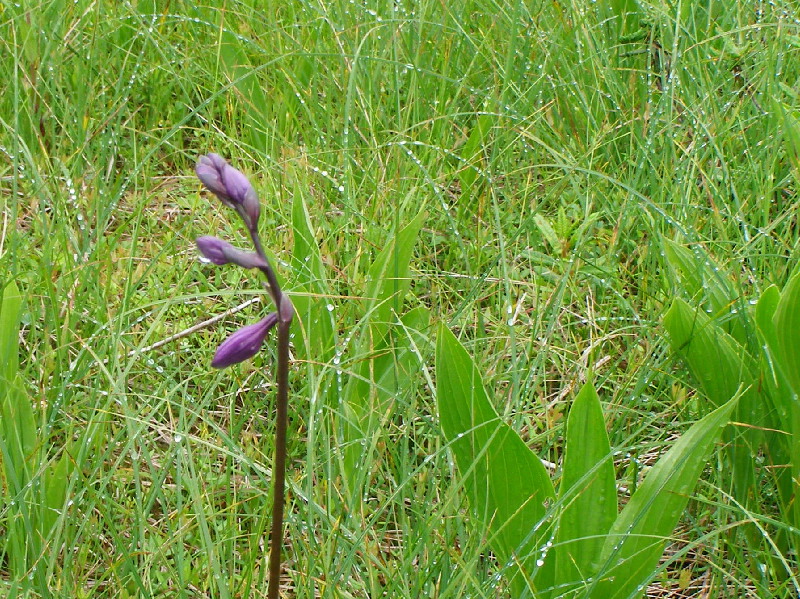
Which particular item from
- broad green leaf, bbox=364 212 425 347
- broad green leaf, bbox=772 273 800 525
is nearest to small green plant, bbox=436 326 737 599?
broad green leaf, bbox=772 273 800 525

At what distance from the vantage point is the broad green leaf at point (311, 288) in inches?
67.5

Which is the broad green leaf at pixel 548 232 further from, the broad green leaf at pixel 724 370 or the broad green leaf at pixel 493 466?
the broad green leaf at pixel 493 466

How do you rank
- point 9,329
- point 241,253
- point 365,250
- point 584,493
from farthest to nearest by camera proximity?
point 365,250 → point 9,329 → point 584,493 → point 241,253

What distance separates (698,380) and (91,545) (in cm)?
107

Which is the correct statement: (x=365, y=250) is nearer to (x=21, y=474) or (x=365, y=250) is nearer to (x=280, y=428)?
(x=21, y=474)

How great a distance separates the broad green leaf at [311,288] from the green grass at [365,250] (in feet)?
0.11

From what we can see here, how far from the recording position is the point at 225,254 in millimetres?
861

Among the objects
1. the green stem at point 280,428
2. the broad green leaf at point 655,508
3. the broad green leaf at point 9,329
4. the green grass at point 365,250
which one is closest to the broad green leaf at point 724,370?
the green grass at point 365,250

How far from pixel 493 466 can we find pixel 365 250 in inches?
32.6

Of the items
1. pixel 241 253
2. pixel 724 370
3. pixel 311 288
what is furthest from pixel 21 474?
pixel 724 370

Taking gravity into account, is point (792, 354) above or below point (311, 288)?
above

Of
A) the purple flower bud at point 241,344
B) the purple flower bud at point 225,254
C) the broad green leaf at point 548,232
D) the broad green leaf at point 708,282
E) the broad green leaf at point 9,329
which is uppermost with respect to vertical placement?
the purple flower bud at point 225,254

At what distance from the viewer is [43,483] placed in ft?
4.22

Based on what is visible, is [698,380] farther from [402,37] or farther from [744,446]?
[402,37]
